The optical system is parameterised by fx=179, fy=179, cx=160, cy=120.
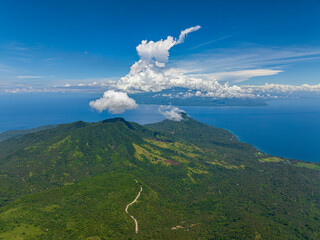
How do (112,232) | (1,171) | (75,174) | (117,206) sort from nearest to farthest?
(112,232) < (117,206) < (1,171) < (75,174)

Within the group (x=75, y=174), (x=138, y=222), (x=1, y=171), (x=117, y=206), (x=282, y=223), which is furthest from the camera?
(x=75, y=174)

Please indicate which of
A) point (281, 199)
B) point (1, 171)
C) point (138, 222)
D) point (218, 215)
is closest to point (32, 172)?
point (1, 171)

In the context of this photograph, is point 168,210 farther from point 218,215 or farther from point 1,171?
point 1,171

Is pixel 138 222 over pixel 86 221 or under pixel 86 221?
under

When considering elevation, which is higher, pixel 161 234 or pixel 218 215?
pixel 161 234

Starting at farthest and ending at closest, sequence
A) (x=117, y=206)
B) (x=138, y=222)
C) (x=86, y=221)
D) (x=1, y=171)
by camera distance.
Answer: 1. (x=1, y=171)
2. (x=117, y=206)
3. (x=138, y=222)
4. (x=86, y=221)

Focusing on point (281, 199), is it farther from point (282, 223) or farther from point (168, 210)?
point (168, 210)

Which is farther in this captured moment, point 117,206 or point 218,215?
point 218,215

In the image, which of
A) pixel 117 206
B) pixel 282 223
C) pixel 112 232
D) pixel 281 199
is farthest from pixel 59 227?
pixel 281 199

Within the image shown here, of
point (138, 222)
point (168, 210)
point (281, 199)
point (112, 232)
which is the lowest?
point (281, 199)
